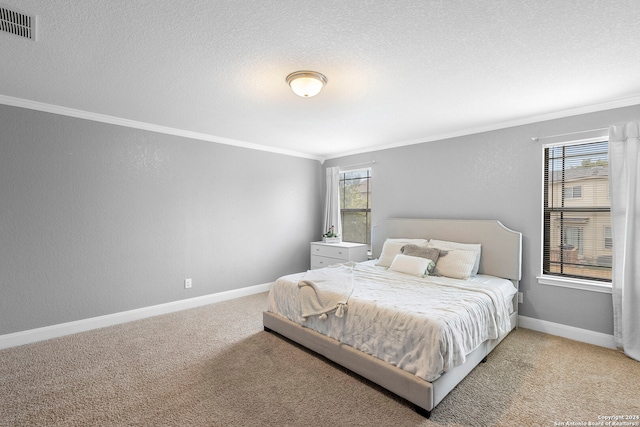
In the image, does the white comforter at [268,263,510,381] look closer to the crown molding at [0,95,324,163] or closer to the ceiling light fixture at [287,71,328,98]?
the ceiling light fixture at [287,71,328,98]

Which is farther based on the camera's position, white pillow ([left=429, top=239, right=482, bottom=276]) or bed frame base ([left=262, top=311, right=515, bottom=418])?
white pillow ([left=429, top=239, right=482, bottom=276])

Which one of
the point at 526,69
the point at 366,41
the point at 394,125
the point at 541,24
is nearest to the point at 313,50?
the point at 366,41

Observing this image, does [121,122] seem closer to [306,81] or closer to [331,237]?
[306,81]

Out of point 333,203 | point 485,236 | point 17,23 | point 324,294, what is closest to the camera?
point 17,23

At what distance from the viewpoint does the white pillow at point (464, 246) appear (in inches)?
138

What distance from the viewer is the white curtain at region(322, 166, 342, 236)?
5.50 meters

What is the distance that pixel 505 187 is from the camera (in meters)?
3.58

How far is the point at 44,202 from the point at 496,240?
5049 millimetres

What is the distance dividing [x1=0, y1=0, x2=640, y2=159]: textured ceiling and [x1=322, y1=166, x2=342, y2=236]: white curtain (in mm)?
2016

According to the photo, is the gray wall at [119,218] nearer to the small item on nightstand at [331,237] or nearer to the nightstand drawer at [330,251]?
the nightstand drawer at [330,251]

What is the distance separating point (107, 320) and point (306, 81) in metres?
3.49

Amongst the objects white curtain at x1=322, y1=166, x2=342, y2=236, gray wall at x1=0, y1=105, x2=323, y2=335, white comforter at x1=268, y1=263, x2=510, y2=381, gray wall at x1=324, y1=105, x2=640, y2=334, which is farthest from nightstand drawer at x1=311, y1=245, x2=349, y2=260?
white comforter at x1=268, y1=263, x2=510, y2=381

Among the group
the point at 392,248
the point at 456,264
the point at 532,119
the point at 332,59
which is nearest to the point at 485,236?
the point at 456,264

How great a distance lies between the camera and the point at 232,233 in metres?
4.57
